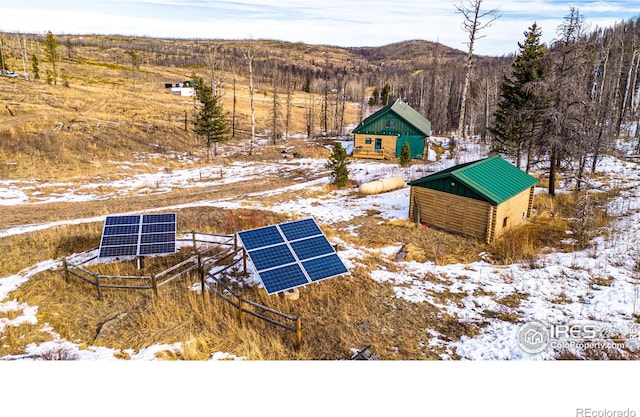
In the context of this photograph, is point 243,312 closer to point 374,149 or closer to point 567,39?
point 567,39

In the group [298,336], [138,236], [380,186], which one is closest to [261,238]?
[298,336]

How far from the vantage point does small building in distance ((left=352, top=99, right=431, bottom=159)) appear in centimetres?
3853

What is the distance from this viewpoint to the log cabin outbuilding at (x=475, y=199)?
16.9 m

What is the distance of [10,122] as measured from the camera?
124 ft

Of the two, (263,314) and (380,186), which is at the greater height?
(380,186)

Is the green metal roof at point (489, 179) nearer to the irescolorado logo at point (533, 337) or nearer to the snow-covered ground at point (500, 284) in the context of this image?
the snow-covered ground at point (500, 284)

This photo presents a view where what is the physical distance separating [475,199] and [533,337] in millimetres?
8255

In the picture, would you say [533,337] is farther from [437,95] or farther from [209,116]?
[437,95]

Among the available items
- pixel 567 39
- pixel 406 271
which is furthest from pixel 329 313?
pixel 567 39

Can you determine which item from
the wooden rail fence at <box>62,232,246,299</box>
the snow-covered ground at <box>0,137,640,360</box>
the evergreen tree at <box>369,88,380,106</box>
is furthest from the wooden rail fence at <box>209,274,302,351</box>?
the evergreen tree at <box>369,88,380,106</box>

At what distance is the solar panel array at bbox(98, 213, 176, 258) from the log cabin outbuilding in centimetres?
1171

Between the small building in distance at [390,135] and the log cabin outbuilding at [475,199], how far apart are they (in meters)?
19.0

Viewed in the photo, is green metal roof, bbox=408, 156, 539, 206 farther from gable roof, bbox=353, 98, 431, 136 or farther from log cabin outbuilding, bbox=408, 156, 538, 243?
gable roof, bbox=353, 98, 431, 136

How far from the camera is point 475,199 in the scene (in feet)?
56.4
